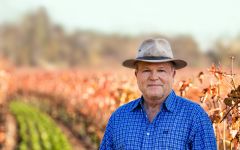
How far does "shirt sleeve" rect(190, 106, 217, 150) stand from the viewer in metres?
3.54

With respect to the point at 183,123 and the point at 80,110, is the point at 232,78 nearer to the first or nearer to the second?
the point at 183,123

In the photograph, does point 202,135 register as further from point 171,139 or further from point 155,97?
point 155,97

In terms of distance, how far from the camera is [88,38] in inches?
3007

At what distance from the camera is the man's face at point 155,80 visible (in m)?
3.72

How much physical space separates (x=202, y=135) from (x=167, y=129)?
23 cm

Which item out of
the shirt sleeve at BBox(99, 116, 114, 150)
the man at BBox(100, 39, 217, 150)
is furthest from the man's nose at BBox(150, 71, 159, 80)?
the shirt sleeve at BBox(99, 116, 114, 150)

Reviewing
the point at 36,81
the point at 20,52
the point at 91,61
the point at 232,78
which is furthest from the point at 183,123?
the point at 20,52

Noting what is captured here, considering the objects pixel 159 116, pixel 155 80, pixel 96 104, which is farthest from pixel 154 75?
pixel 96 104

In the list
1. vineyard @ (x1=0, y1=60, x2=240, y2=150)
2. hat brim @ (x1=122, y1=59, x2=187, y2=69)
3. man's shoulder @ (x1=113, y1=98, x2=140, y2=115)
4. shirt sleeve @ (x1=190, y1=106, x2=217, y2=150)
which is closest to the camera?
shirt sleeve @ (x1=190, y1=106, x2=217, y2=150)

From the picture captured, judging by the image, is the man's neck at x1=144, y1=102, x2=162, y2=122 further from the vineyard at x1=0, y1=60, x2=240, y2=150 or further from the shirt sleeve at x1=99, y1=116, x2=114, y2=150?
the vineyard at x1=0, y1=60, x2=240, y2=150

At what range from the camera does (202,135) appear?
11.6 ft

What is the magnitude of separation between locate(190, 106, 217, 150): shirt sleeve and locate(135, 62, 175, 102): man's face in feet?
0.89

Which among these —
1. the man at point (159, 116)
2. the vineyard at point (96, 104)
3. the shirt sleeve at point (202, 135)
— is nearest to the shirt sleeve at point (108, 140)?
the man at point (159, 116)

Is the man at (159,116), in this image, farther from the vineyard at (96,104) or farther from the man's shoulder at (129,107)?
the vineyard at (96,104)
